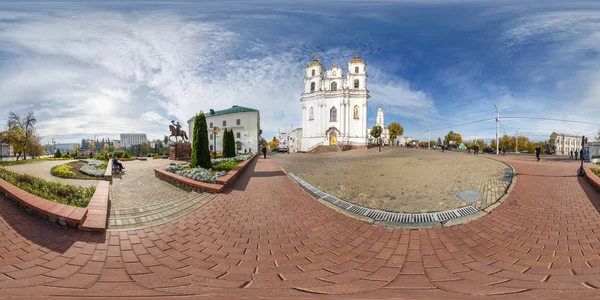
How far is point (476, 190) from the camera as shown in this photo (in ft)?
19.4

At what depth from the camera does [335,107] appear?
36.0 metres

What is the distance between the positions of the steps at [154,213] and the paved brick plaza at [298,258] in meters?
0.26

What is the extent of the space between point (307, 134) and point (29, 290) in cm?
3526

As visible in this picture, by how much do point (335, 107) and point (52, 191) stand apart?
3420cm

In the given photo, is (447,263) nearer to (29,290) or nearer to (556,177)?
(29,290)

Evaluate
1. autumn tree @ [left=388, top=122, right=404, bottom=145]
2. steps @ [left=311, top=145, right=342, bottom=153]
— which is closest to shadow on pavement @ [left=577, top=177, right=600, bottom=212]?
steps @ [left=311, top=145, right=342, bottom=153]

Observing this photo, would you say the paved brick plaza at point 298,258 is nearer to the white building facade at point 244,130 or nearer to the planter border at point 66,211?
the planter border at point 66,211

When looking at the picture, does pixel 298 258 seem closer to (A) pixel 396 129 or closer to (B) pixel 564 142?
(A) pixel 396 129

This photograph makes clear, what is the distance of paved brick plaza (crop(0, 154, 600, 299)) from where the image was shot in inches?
91.4

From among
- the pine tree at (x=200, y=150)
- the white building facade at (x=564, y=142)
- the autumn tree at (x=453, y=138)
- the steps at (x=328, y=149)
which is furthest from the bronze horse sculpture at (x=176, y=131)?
the white building facade at (x=564, y=142)

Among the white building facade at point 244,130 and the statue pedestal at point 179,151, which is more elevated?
the white building facade at point 244,130

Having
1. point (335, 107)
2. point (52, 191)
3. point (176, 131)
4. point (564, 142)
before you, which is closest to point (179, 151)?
point (176, 131)

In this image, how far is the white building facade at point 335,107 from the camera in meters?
35.2

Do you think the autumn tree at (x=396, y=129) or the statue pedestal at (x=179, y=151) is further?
the autumn tree at (x=396, y=129)
